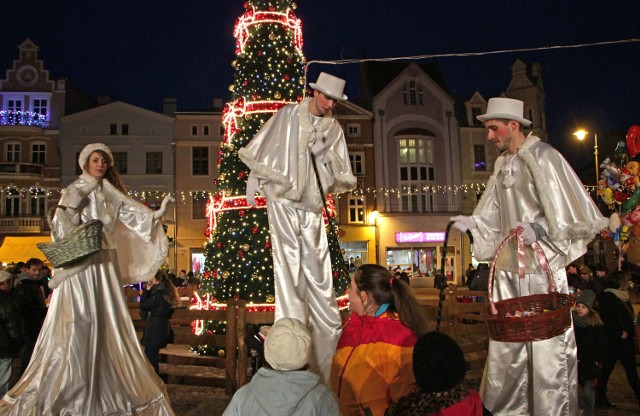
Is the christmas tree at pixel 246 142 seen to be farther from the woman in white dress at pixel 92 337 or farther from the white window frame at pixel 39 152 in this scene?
the white window frame at pixel 39 152

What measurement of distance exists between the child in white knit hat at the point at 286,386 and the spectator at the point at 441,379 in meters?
0.42

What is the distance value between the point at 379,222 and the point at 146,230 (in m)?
31.7

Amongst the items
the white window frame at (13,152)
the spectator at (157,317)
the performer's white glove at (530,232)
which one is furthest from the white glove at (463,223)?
the white window frame at (13,152)

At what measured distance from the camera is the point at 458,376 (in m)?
2.73

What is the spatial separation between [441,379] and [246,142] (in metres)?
8.29

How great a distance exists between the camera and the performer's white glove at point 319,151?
494 cm

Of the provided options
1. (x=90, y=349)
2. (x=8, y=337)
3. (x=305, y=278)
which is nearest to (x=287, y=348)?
(x=305, y=278)

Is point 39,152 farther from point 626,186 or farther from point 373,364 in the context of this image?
point 373,364

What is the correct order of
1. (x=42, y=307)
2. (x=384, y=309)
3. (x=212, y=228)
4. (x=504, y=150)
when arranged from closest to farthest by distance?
(x=384, y=309) → (x=504, y=150) → (x=42, y=307) → (x=212, y=228)

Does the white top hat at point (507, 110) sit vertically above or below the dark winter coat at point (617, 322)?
above

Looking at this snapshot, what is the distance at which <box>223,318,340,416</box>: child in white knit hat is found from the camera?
2.61 meters

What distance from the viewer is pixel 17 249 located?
109 ft

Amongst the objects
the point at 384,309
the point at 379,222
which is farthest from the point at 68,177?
the point at 384,309

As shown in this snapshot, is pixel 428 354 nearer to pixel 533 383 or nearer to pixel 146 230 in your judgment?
pixel 533 383
